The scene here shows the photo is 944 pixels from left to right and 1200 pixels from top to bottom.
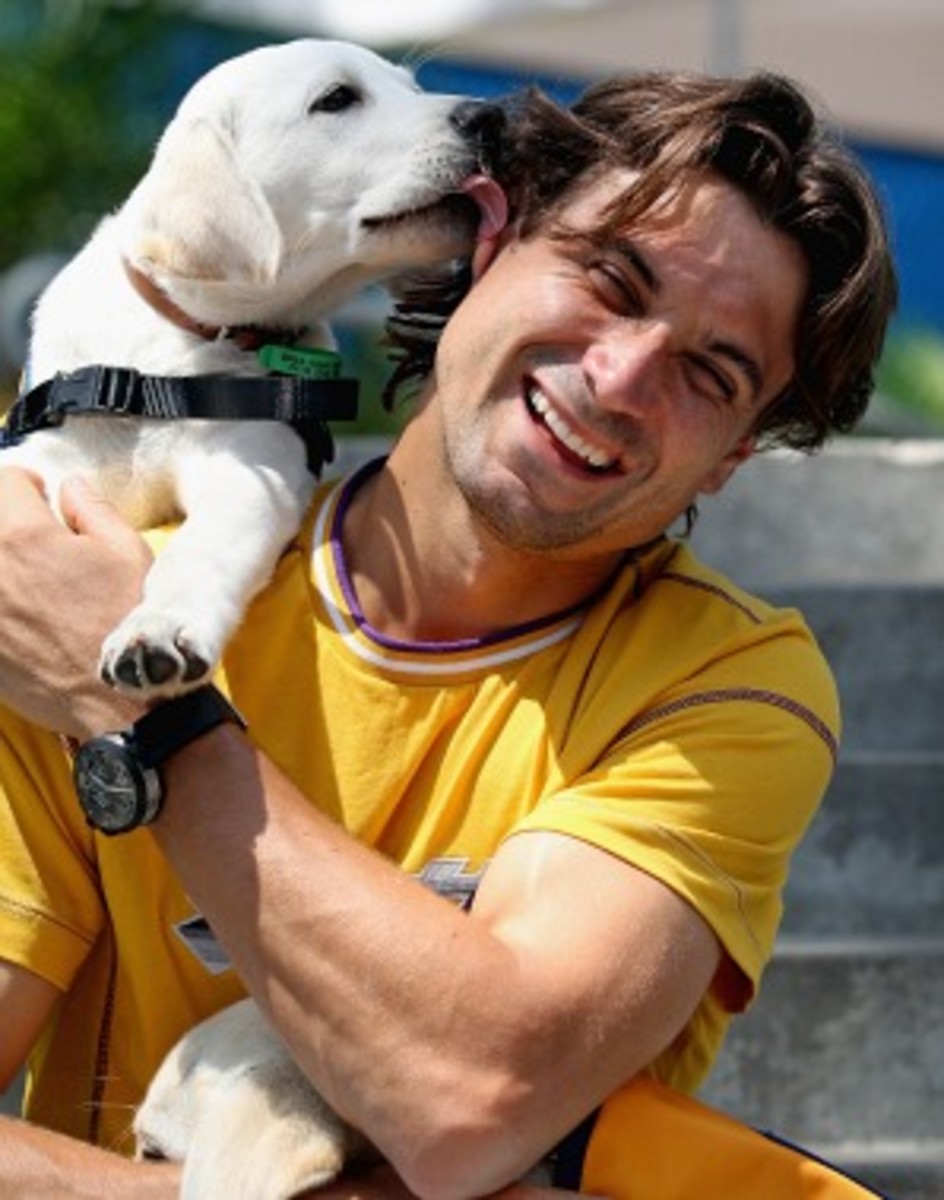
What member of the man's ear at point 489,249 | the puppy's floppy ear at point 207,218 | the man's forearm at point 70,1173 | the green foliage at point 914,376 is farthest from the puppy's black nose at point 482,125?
the green foliage at point 914,376

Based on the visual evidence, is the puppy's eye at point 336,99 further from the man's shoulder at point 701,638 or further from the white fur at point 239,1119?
the white fur at point 239,1119

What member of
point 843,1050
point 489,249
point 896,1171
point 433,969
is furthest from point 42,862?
point 843,1050

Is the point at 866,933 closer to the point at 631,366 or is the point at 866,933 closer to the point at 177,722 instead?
the point at 631,366

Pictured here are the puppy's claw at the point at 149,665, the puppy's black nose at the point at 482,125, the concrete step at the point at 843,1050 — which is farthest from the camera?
the concrete step at the point at 843,1050

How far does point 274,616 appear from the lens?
2770 mm

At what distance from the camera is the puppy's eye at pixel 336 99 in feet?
10.0

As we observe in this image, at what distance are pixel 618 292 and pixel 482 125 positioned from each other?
399mm

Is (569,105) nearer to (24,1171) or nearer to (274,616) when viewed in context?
(274,616)

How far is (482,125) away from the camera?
9.77 feet

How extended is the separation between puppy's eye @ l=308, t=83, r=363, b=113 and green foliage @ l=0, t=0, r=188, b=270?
228 inches

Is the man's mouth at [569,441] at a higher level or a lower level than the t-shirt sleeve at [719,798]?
higher

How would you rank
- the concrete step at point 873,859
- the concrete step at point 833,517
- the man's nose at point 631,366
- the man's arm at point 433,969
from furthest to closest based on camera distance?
the concrete step at point 833,517, the concrete step at point 873,859, the man's nose at point 631,366, the man's arm at point 433,969

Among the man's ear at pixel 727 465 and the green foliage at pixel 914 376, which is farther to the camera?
the green foliage at pixel 914 376

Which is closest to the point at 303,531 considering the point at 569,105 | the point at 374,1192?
the point at 569,105
